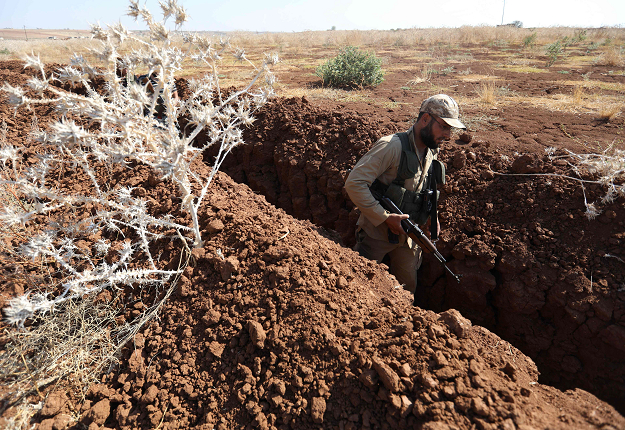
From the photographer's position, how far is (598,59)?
1065cm

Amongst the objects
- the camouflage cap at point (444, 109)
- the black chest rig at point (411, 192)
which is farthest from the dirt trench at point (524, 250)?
the camouflage cap at point (444, 109)

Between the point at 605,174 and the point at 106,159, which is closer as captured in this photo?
the point at 106,159

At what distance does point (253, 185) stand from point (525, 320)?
155 inches

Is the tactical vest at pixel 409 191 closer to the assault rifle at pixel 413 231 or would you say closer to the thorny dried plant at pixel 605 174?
the assault rifle at pixel 413 231

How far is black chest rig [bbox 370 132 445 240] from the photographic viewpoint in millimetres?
2851

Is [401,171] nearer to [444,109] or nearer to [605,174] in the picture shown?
[444,109]

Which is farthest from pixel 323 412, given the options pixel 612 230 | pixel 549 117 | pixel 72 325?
pixel 549 117

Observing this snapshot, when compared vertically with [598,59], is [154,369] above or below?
below

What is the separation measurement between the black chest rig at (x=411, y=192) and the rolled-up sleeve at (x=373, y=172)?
3.2 inches

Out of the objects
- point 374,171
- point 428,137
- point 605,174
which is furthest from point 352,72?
point 605,174

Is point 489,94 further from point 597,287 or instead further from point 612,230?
point 597,287

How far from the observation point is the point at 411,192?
10.0 ft

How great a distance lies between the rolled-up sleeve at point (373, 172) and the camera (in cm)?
283

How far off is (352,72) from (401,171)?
516cm
